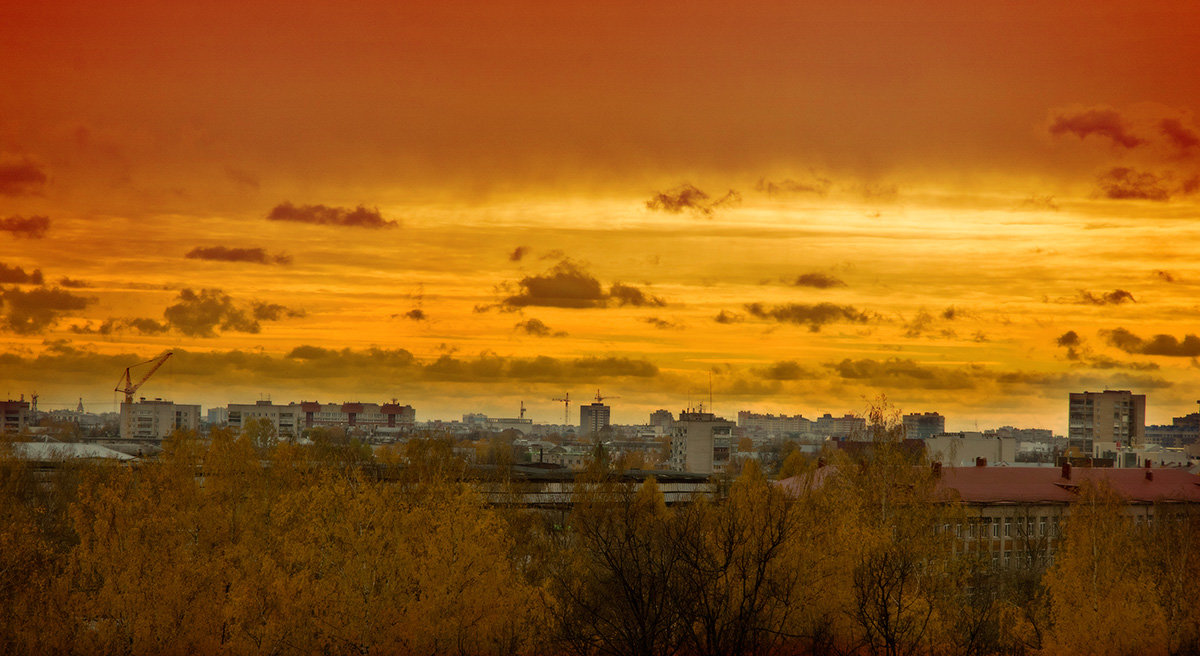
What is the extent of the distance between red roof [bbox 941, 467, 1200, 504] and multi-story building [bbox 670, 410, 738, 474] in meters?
95.0

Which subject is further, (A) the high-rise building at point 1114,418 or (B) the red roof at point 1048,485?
(A) the high-rise building at point 1114,418

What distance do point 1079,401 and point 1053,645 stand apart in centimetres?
14110

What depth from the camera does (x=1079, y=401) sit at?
168000 mm

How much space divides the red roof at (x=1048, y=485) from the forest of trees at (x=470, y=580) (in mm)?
22167

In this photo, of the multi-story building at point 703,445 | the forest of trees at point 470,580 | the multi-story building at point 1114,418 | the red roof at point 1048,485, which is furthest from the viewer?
the multi-story building at point 703,445

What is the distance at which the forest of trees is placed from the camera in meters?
32.2


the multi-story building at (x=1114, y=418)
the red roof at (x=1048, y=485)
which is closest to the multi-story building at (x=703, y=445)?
the multi-story building at (x=1114, y=418)

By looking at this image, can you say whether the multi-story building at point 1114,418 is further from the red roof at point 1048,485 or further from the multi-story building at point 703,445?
the red roof at point 1048,485

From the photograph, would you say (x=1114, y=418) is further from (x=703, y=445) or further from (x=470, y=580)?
(x=470, y=580)

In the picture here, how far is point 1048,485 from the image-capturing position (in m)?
72.1

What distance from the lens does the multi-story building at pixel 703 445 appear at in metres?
173

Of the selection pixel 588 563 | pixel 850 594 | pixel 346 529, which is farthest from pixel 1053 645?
pixel 346 529

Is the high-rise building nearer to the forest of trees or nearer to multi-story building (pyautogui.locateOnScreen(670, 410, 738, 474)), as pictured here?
multi-story building (pyautogui.locateOnScreen(670, 410, 738, 474))

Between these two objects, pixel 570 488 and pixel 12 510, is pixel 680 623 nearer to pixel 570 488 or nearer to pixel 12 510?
pixel 12 510
